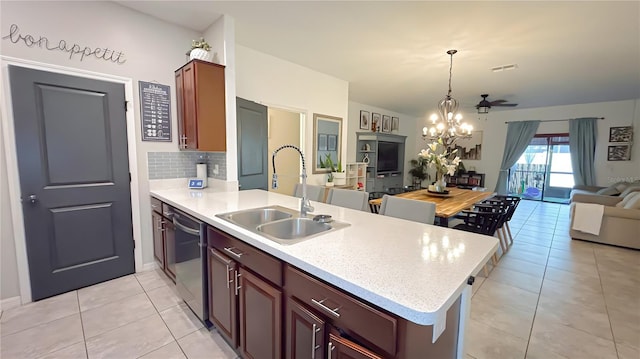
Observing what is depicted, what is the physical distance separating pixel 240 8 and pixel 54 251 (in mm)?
2782

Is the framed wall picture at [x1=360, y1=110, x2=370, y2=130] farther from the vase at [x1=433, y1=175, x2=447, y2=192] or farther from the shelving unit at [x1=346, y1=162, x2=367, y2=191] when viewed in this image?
the vase at [x1=433, y1=175, x2=447, y2=192]

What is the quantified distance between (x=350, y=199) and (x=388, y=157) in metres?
5.37

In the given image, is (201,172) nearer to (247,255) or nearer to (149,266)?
(149,266)

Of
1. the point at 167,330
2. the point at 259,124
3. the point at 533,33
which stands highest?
the point at 533,33

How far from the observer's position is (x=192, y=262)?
194cm

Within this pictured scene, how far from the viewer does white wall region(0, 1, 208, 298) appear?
210cm

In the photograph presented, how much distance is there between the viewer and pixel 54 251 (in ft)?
7.54

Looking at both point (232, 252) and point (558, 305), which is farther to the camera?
point (558, 305)

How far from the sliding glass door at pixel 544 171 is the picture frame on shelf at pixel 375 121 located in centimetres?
414

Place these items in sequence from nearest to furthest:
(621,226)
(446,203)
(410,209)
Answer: (410,209)
(446,203)
(621,226)

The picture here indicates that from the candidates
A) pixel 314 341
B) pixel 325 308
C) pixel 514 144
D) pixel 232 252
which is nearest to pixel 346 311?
pixel 325 308

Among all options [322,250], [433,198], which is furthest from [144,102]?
[433,198]

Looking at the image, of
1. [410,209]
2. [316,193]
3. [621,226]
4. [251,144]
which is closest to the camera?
[410,209]

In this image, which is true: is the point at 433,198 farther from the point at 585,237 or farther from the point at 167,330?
the point at 167,330
